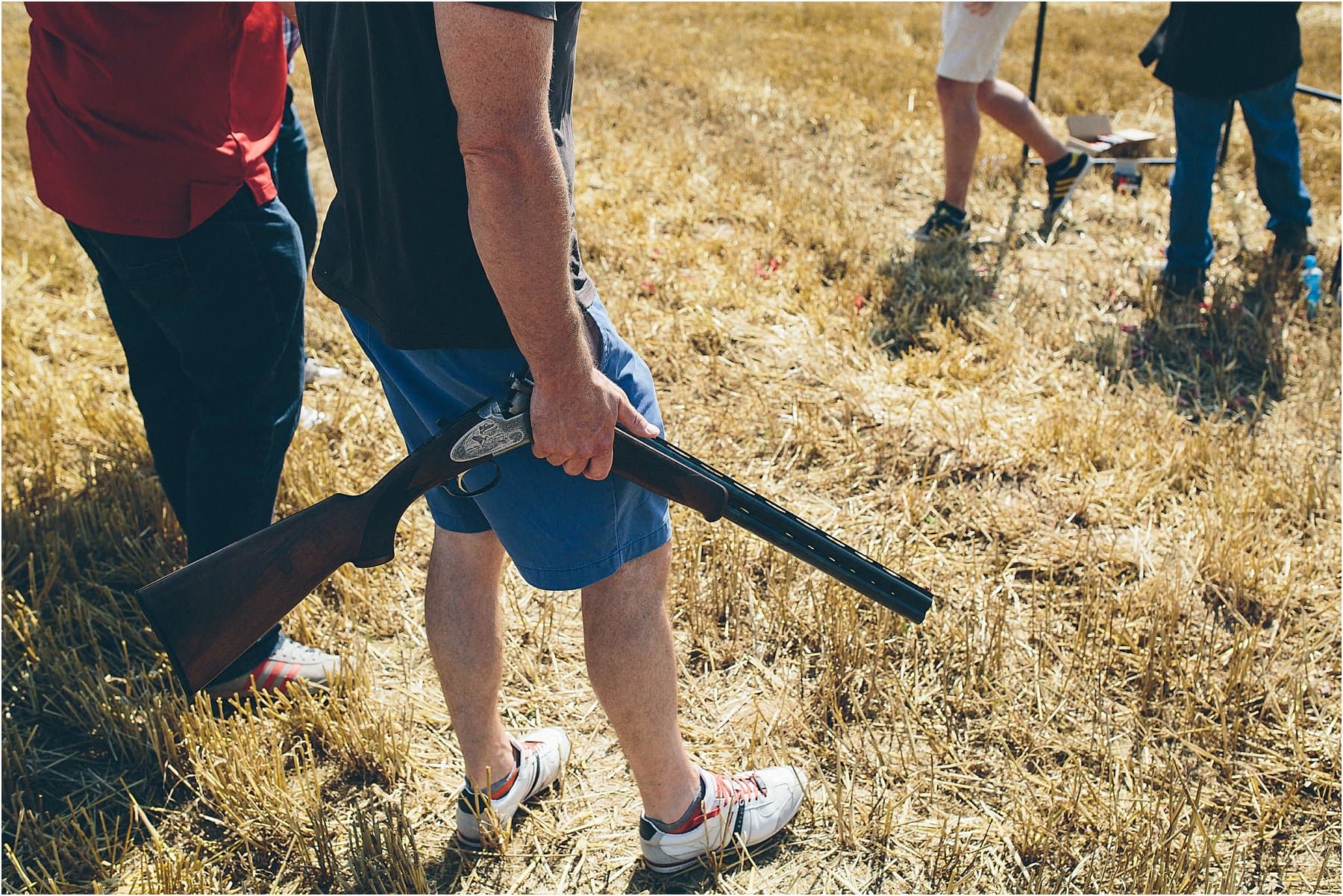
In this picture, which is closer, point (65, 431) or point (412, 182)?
point (412, 182)

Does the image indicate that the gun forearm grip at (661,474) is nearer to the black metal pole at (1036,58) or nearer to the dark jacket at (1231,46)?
the dark jacket at (1231,46)

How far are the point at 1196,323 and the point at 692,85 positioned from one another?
521 centimetres

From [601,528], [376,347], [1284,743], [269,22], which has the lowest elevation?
[1284,743]

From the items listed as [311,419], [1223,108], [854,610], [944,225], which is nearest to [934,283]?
[944,225]

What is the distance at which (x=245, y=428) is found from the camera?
2656 millimetres

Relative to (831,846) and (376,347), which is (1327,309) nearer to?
(831,846)

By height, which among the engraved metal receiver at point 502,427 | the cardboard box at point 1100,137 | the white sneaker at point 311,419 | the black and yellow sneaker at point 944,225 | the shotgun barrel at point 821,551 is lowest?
the white sneaker at point 311,419

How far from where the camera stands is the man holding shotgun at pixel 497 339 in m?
1.45

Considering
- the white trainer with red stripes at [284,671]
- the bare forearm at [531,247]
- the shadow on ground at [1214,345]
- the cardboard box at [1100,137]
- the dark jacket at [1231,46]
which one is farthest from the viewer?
the cardboard box at [1100,137]

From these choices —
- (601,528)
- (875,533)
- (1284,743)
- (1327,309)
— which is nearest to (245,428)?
(601,528)

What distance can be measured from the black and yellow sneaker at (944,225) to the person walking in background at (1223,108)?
1071mm

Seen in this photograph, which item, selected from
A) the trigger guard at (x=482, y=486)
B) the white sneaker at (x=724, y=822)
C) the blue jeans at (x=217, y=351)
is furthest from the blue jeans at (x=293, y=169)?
the white sneaker at (x=724, y=822)

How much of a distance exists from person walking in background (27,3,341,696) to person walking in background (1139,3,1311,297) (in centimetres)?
394

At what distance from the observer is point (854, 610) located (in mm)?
2877
